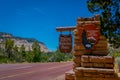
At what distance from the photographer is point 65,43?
10828 mm

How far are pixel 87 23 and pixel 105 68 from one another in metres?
1.50

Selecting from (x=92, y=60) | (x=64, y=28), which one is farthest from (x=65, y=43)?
(x=92, y=60)

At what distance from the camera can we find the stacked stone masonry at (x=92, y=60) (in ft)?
28.4

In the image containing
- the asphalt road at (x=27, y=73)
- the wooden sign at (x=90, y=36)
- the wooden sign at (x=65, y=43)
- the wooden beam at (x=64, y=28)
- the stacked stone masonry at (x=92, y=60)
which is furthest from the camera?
the asphalt road at (x=27, y=73)

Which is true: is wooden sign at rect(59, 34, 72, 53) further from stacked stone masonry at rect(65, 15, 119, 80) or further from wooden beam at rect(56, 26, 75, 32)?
stacked stone masonry at rect(65, 15, 119, 80)

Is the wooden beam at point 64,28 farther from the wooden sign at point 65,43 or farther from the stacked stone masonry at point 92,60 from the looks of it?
the stacked stone masonry at point 92,60

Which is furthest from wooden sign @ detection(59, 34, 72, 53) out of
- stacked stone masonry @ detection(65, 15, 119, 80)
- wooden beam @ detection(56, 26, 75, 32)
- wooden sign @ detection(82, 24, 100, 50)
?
wooden sign @ detection(82, 24, 100, 50)

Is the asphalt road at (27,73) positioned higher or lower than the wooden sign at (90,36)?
lower

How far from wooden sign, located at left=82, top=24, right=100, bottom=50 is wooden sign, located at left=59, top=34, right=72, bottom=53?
1.27m

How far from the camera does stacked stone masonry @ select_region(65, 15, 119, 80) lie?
8655 millimetres

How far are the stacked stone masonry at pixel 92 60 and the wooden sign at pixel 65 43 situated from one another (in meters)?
1.05

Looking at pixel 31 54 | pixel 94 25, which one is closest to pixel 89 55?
pixel 94 25

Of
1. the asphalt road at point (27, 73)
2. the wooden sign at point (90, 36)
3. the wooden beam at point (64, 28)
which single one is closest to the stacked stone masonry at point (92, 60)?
the wooden sign at point (90, 36)

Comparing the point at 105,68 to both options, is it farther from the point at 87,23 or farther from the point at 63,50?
the point at 63,50
